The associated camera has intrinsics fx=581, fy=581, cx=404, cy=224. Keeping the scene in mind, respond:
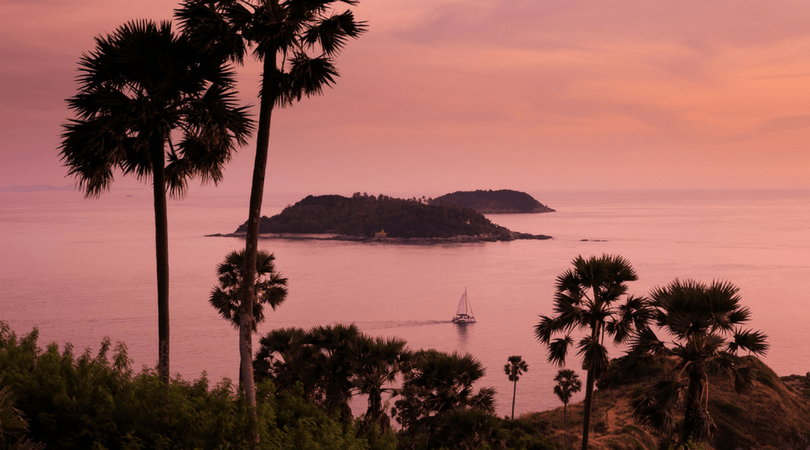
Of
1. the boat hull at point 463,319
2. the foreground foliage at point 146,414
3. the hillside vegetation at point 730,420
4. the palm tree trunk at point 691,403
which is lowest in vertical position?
the boat hull at point 463,319

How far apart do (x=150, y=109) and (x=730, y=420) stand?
43333 millimetres

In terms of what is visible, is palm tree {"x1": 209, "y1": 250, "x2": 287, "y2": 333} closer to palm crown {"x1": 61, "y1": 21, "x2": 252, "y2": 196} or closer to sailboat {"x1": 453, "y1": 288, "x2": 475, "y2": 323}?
palm crown {"x1": 61, "y1": 21, "x2": 252, "y2": 196}

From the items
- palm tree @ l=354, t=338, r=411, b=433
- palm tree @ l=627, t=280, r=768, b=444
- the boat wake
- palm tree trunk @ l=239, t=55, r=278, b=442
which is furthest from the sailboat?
palm tree trunk @ l=239, t=55, r=278, b=442

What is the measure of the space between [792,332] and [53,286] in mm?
156019

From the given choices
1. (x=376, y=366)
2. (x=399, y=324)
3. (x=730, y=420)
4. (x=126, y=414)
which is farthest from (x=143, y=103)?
(x=399, y=324)

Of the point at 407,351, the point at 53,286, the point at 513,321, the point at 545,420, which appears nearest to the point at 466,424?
the point at 407,351

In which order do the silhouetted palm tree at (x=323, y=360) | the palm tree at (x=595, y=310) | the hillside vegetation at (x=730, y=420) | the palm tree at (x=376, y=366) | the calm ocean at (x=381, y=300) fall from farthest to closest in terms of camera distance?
the calm ocean at (x=381, y=300), the hillside vegetation at (x=730, y=420), the silhouetted palm tree at (x=323, y=360), the palm tree at (x=376, y=366), the palm tree at (x=595, y=310)

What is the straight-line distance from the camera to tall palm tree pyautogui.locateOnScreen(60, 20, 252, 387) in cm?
1423

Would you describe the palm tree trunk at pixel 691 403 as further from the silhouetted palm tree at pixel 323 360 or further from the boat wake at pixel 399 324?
the boat wake at pixel 399 324

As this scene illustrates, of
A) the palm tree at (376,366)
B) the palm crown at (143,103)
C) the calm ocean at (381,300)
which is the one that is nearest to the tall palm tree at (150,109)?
the palm crown at (143,103)

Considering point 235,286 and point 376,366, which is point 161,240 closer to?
point 376,366

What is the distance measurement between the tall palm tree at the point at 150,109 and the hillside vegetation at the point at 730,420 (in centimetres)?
2592

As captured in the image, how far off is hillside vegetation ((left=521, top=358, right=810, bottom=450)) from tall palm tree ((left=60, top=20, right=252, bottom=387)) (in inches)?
1021

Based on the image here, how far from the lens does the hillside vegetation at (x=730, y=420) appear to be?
3494 centimetres
